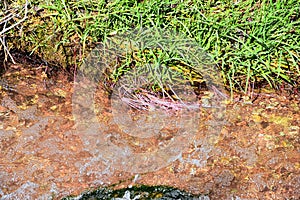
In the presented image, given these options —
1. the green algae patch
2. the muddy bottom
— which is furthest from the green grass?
the green algae patch

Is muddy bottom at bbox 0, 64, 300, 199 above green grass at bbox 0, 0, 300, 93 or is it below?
below

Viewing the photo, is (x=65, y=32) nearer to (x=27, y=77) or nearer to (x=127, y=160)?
(x=27, y=77)

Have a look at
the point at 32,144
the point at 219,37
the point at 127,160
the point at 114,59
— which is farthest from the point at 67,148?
the point at 219,37

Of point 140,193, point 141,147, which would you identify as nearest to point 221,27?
point 141,147

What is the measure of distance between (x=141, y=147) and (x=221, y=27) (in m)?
0.74

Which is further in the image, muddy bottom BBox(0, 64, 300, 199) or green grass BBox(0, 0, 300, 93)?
green grass BBox(0, 0, 300, 93)

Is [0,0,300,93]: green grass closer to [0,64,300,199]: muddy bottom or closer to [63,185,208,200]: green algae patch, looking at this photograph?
[0,64,300,199]: muddy bottom

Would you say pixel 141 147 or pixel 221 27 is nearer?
pixel 141 147

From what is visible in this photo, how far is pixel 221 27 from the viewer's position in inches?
85.0

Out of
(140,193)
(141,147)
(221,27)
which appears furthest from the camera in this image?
(221,27)

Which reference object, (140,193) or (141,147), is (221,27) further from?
(140,193)

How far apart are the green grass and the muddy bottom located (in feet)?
0.52

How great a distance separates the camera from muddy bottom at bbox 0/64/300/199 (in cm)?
183

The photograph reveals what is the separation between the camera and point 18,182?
6.08 feet
